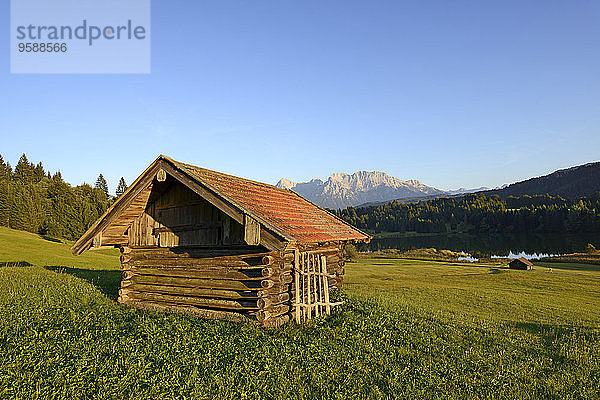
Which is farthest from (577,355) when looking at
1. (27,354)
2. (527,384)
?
(27,354)

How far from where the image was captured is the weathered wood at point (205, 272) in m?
10.7

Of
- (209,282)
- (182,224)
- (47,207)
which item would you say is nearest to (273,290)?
(209,282)

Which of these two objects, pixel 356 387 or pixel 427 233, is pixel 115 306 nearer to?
pixel 356 387

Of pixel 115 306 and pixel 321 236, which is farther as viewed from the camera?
pixel 115 306

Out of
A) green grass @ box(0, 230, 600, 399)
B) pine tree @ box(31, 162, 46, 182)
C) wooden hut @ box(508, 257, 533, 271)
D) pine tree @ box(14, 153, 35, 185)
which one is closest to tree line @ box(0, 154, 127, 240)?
pine tree @ box(14, 153, 35, 185)

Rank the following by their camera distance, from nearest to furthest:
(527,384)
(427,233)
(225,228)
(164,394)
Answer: (164,394) < (527,384) < (225,228) < (427,233)

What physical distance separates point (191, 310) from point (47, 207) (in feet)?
272

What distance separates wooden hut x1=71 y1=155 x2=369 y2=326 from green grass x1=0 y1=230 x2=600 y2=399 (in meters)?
0.85

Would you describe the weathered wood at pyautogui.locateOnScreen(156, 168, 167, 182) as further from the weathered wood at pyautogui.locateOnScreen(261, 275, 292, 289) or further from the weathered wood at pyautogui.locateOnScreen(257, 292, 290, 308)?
the weathered wood at pyautogui.locateOnScreen(257, 292, 290, 308)

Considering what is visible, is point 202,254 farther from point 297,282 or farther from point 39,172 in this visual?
point 39,172

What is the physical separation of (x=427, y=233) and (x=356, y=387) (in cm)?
16177

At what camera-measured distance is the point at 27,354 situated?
7.31 metres

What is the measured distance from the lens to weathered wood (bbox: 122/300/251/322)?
1066 centimetres

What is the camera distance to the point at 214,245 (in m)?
11.5
